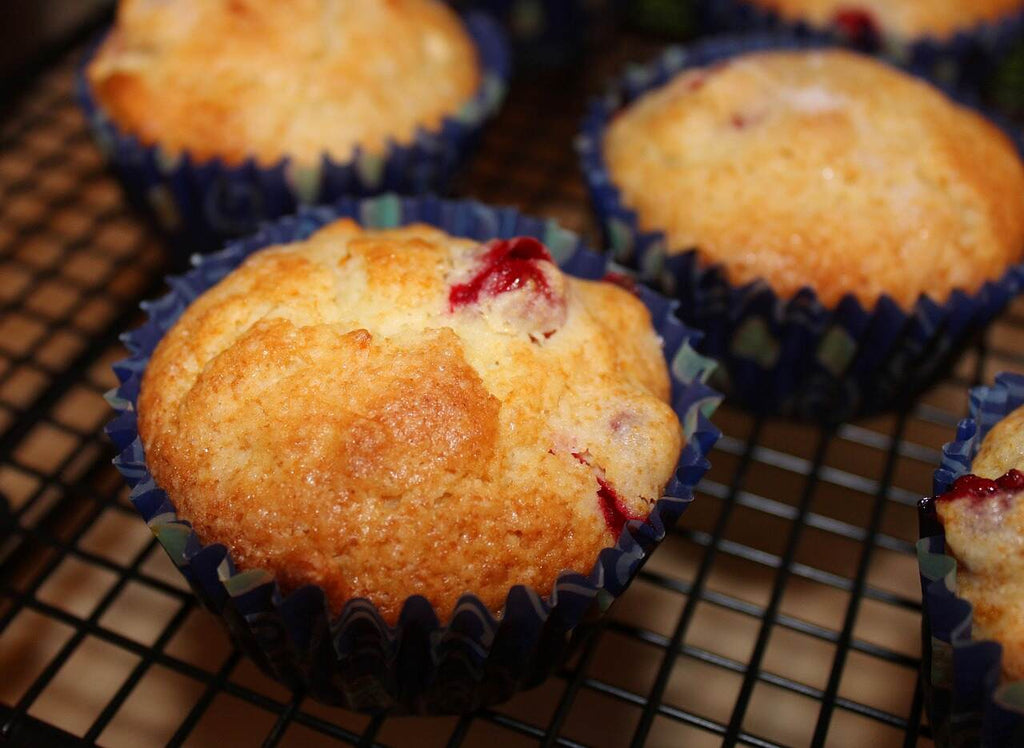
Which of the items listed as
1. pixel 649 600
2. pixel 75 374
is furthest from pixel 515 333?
pixel 75 374

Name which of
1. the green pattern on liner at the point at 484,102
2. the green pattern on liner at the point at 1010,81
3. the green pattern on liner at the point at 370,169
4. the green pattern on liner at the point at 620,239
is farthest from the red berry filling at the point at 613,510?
the green pattern on liner at the point at 1010,81

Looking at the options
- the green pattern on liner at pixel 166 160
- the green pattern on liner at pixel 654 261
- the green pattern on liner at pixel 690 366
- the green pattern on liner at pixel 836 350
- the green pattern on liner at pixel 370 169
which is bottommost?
the green pattern on liner at pixel 836 350

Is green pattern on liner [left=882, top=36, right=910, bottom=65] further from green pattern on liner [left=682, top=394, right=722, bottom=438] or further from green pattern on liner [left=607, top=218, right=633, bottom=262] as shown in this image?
green pattern on liner [left=682, top=394, right=722, bottom=438]

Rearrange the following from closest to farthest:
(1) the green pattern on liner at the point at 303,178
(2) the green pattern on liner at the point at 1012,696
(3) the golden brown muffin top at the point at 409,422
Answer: (2) the green pattern on liner at the point at 1012,696 < (3) the golden brown muffin top at the point at 409,422 < (1) the green pattern on liner at the point at 303,178

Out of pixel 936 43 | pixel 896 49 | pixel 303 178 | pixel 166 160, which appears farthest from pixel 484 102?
pixel 936 43

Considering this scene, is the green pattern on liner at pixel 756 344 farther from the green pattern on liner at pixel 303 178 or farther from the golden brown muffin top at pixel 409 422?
the green pattern on liner at pixel 303 178
